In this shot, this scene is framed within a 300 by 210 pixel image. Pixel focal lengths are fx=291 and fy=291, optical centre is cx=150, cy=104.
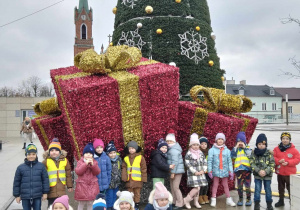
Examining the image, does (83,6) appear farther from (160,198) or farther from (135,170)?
(160,198)

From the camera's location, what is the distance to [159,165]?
4805 millimetres

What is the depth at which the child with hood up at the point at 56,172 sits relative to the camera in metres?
4.39

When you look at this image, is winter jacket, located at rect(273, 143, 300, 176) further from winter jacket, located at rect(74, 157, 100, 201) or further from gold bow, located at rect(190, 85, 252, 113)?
winter jacket, located at rect(74, 157, 100, 201)

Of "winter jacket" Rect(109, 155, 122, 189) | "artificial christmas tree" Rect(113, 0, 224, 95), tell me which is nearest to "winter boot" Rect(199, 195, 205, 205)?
"winter jacket" Rect(109, 155, 122, 189)

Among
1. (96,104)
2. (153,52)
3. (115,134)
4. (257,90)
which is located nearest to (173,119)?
(115,134)

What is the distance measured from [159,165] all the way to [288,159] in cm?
230

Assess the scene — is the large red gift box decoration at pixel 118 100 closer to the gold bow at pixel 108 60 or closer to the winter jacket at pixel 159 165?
the gold bow at pixel 108 60

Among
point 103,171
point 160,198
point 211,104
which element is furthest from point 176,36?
point 160,198

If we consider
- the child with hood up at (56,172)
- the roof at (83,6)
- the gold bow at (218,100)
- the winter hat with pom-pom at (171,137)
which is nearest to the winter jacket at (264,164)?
the gold bow at (218,100)

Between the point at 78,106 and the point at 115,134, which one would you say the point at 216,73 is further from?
the point at 78,106

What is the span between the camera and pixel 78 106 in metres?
4.55

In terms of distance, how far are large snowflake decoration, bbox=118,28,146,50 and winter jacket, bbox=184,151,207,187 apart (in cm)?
279

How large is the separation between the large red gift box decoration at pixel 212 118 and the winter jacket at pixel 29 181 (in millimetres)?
2652

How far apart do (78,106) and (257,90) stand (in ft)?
169
